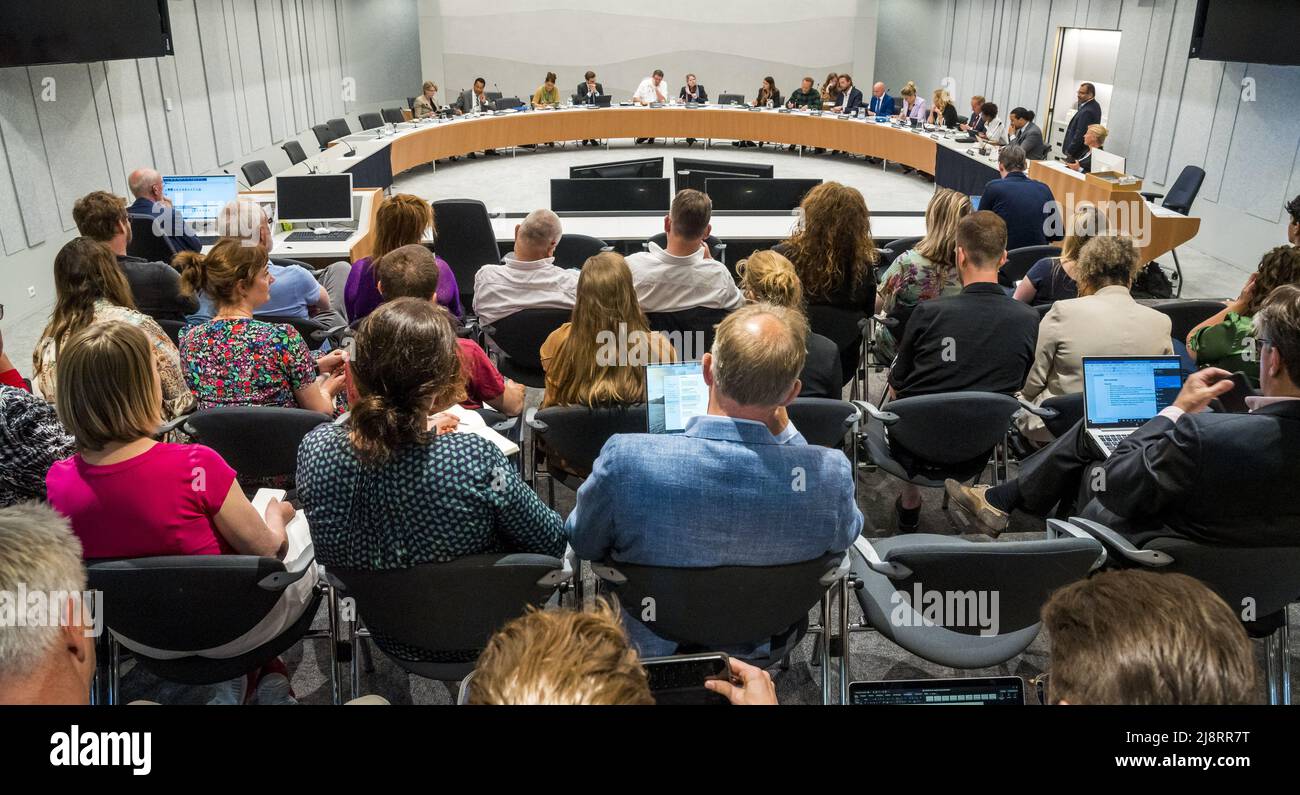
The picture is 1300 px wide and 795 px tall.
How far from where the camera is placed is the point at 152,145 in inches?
348

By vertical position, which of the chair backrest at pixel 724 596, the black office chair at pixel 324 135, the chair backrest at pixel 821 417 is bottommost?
the chair backrest at pixel 724 596

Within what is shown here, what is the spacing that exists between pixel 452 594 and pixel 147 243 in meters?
4.70

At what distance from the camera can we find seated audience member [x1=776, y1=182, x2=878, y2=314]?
162 inches

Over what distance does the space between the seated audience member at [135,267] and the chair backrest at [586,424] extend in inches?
96.9

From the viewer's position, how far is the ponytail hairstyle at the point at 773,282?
136 inches

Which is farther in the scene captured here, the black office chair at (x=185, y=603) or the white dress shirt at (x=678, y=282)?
the white dress shirt at (x=678, y=282)

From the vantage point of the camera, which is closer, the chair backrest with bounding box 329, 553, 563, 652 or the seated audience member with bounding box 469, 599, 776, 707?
the seated audience member with bounding box 469, 599, 776, 707

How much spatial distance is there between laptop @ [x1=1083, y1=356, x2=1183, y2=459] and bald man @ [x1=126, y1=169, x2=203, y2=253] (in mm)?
5375

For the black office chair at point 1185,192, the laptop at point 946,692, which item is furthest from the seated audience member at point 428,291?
the black office chair at point 1185,192

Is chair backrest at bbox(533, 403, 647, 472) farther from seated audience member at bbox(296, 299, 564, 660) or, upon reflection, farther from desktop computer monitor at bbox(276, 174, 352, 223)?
desktop computer monitor at bbox(276, 174, 352, 223)

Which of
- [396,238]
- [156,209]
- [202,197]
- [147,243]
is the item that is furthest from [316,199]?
[396,238]

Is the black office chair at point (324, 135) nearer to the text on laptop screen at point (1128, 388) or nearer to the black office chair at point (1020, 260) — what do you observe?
the black office chair at point (1020, 260)

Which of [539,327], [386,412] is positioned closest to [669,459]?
[386,412]

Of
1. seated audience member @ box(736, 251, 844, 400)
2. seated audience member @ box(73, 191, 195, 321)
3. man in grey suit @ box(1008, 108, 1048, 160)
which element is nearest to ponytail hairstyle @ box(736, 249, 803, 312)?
seated audience member @ box(736, 251, 844, 400)
